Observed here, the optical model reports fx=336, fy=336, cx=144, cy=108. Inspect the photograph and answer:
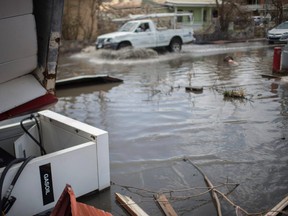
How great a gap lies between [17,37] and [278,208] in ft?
9.88

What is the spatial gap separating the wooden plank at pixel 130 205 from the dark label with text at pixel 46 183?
2.46ft

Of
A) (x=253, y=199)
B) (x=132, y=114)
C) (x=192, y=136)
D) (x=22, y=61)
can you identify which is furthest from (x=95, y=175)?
(x=132, y=114)

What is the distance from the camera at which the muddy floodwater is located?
157 inches

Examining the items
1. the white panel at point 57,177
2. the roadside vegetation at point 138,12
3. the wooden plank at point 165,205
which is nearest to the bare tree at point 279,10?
the roadside vegetation at point 138,12

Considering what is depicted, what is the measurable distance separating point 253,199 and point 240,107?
4116mm

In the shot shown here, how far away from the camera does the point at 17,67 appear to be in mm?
2992

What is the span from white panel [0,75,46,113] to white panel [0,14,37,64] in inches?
13.8

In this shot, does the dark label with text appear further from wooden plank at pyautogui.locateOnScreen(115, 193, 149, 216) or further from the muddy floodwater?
wooden plank at pyautogui.locateOnScreen(115, 193, 149, 216)

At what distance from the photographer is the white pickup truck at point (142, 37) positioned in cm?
1706

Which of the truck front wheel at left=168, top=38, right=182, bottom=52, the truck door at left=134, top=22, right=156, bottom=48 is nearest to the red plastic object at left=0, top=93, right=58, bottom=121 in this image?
the truck door at left=134, top=22, right=156, bottom=48

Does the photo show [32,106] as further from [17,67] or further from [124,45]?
[124,45]

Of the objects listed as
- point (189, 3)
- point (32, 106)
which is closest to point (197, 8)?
point (189, 3)

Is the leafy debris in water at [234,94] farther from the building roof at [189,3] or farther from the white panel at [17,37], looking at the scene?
the building roof at [189,3]

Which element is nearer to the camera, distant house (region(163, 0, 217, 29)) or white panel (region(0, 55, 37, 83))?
white panel (region(0, 55, 37, 83))
